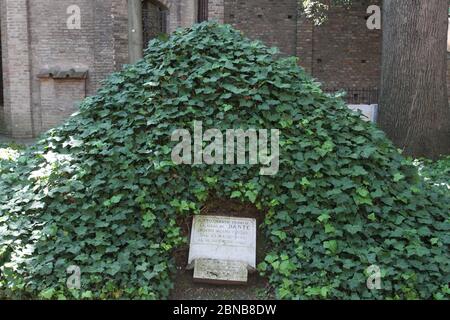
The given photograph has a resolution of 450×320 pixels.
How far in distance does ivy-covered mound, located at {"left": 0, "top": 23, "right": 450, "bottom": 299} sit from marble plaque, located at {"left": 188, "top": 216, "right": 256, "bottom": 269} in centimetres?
16

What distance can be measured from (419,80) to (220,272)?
5.27 m

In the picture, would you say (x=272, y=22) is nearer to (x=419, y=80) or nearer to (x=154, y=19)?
(x=154, y=19)

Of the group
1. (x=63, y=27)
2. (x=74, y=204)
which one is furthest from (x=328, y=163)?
(x=63, y=27)

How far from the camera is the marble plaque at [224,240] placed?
466 centimetres

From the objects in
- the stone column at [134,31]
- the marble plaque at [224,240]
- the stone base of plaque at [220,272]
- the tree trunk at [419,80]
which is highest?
the stone column at [134,31]

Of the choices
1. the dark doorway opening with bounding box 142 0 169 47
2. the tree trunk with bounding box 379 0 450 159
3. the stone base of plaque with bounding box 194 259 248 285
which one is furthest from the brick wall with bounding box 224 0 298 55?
the stone base of plaque with bounding box 194 259 248 285

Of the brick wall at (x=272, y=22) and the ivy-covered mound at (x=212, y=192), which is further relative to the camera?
the brick wall at (x=272, y=22)

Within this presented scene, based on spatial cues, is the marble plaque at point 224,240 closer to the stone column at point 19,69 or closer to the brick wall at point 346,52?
the stone column at point 19,69

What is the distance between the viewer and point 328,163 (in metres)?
4.79

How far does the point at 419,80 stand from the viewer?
786cm

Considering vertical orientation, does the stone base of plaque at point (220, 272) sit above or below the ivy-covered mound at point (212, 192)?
below

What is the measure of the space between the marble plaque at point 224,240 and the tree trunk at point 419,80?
4.26 meters

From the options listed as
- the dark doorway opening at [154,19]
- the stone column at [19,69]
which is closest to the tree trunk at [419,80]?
the dark doorway opening at [154,19]
